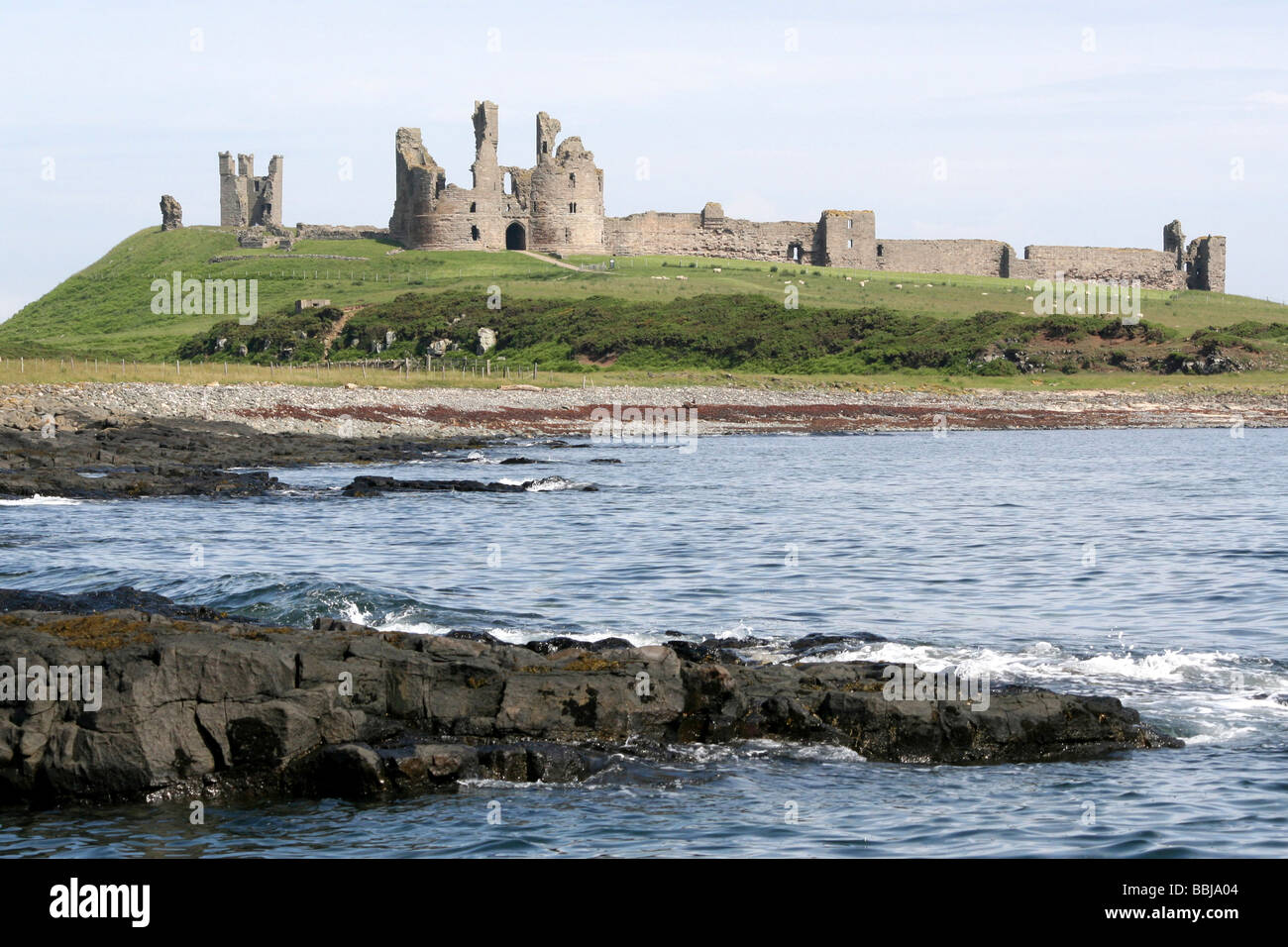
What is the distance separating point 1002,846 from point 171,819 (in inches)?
252

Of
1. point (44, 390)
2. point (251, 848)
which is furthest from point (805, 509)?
point (44, 390)

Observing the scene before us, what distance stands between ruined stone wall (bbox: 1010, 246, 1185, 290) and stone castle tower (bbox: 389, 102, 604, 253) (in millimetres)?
39407

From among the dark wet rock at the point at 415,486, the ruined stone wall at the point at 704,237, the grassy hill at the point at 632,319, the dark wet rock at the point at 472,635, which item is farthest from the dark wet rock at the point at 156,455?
the ruined stone wall at the point at 704,237

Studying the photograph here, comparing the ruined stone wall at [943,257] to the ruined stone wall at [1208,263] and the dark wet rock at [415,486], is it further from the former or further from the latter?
the dark wet rock at [415,486]

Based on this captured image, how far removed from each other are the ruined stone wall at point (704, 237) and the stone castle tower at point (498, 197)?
5.33 meters

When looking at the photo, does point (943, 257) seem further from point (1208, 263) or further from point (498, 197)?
point (498, 197)

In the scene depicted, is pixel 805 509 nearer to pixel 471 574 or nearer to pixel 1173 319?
pixel 471 574

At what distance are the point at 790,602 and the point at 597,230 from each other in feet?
304

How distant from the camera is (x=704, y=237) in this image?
11738 centimetres

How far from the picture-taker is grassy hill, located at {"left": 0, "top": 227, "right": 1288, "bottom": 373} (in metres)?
78.4

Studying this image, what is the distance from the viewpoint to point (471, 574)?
72.9 feet

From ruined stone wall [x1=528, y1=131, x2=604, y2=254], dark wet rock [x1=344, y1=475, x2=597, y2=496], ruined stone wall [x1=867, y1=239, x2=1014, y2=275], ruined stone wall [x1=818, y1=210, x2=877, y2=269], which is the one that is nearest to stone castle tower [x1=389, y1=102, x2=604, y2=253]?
ruined stone wall [x1=528, y1=131, x2=604, y2=254]

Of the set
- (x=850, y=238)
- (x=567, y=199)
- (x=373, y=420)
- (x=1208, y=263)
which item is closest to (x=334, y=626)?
(x=373, y=420)

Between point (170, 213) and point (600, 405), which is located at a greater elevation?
point (170, 213)
